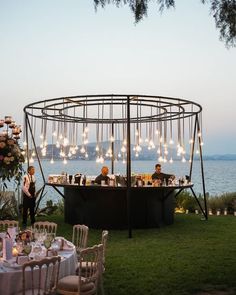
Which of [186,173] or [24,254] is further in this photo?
[186,173]

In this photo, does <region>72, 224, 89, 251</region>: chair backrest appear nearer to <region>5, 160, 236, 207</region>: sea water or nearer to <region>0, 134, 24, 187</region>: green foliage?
<region>0, 134, 24, 187</region>: green foliage

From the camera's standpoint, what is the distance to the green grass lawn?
6.59 metres

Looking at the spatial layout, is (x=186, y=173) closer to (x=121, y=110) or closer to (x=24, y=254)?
(x=121, y=110)

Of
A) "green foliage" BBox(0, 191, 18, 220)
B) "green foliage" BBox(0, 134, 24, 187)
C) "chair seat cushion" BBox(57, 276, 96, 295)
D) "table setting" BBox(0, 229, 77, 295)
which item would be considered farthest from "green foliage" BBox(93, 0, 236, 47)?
"green foliage" BBox(0, 191, 18, 220)

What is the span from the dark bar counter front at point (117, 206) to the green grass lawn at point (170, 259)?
34 centimetres

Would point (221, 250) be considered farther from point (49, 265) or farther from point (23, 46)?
point (23, 46)

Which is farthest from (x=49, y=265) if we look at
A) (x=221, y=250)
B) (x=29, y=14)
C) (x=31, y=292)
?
(x=29, y=14)

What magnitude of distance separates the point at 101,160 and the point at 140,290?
6.07 meters

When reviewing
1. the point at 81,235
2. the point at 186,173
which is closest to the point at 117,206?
the point at 81,235

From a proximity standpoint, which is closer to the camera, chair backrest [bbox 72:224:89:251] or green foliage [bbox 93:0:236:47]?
green foliage [bbox 93:0:236:47]

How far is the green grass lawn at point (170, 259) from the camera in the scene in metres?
6.59

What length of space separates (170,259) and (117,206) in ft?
11.3

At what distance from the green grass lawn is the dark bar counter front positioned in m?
0.34

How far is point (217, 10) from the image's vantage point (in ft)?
16.1
